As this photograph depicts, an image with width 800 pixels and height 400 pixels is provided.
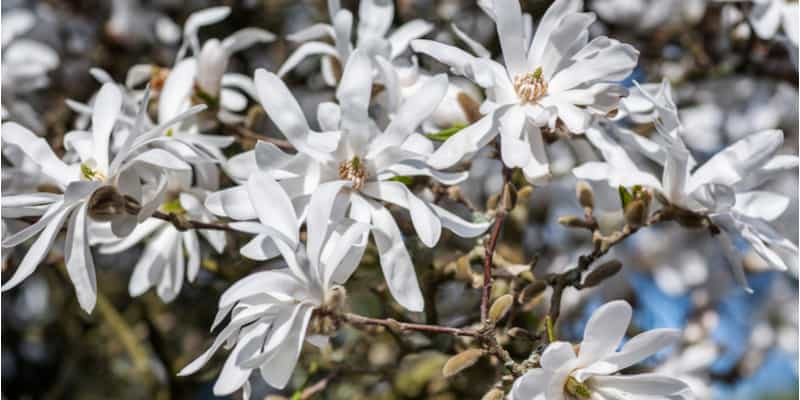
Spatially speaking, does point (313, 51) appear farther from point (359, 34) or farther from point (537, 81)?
point (537, 81)

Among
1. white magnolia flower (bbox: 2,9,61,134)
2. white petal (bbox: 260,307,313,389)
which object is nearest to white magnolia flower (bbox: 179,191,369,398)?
white petal (bbox: 260,307,313,389)

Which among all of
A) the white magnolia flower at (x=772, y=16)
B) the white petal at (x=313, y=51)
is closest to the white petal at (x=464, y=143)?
the white petal at (x=313, y=51)

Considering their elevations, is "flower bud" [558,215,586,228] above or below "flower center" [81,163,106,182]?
below

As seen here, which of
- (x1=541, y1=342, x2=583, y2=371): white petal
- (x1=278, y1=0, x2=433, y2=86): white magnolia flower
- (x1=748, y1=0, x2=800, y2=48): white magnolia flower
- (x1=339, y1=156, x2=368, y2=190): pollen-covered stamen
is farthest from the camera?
(x1=748, y1=0, x2=800, y2=48): white magnolia flower

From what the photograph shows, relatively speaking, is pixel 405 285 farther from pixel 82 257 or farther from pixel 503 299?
pixel 82 257

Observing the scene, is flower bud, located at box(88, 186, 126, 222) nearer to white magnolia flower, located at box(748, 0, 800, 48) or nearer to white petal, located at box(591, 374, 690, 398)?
white petal, located at box(591, 374, 690, 398)

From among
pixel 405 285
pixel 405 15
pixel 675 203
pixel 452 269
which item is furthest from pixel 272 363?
pixel 405 15

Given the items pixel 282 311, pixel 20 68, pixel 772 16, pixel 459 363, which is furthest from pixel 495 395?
pixel 20 68
